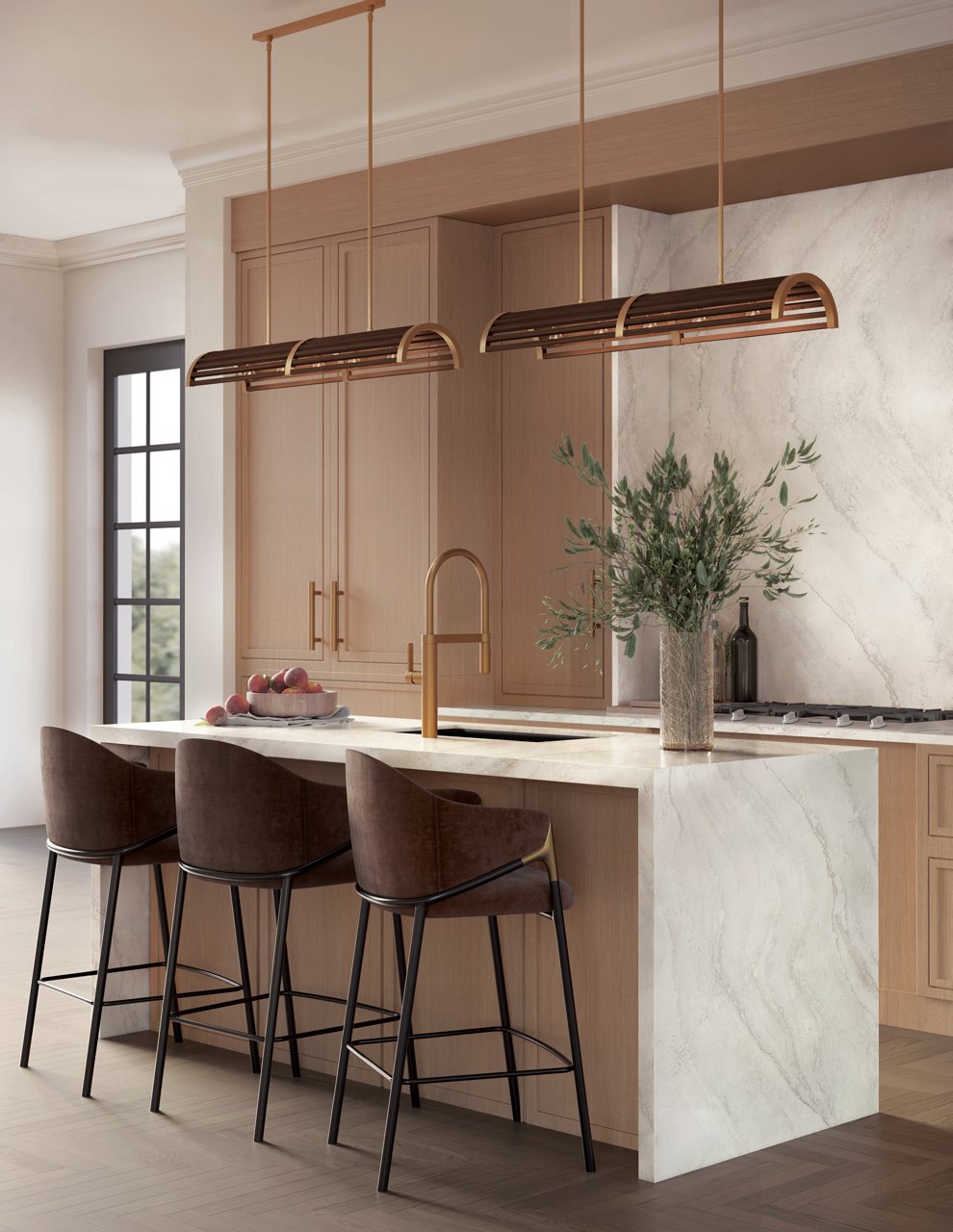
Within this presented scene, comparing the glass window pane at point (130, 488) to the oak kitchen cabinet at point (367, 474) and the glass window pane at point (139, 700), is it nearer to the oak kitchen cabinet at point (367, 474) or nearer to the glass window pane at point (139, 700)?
the glass window pane at point (139, 700)

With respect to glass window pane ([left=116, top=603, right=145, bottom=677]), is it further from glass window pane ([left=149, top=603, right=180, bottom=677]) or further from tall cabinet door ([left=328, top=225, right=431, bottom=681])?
tall cabinet door ([left=328, top=225, right=431, bottom=681])

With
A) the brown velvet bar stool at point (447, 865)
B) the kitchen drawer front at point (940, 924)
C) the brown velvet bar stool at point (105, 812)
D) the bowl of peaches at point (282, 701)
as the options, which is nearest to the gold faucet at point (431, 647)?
the bowl of peaches at point (282, 701)

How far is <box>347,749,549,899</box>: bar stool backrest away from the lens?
366 cm

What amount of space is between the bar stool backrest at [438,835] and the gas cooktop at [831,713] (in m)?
1.87

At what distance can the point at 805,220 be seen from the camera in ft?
19.6

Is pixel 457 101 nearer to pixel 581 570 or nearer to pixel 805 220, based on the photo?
pixel 805 220

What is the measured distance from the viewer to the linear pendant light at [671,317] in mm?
3869

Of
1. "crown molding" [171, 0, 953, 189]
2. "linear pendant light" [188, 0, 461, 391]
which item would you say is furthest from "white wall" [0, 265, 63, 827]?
"linear pendant light" [188, 0, 461, 391]

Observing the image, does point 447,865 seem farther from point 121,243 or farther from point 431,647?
point 121,243

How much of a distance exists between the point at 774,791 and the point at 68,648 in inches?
248

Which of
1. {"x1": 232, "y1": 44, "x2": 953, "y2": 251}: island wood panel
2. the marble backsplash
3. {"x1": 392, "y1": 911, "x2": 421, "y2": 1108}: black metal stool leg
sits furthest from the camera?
the marble backsplash

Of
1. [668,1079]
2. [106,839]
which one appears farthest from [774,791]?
[106,839]

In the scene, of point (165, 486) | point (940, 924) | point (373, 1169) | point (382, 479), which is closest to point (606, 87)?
point (382, 479)

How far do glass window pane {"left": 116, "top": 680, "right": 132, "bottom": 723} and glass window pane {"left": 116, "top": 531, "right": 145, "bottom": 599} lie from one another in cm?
51
